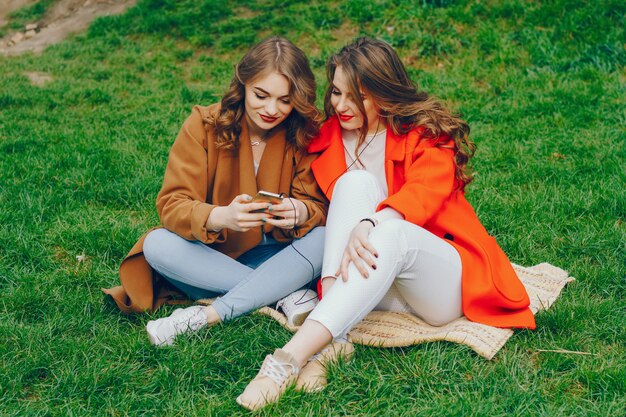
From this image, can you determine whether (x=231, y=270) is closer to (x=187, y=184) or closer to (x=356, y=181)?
(x=187, y=184)

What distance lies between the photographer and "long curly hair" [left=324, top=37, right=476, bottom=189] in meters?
3.01

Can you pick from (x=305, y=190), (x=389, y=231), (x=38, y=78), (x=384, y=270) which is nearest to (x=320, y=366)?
(x=384, y=270)

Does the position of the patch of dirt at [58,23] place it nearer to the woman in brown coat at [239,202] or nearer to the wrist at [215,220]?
the woman in brown coat at [239,202]

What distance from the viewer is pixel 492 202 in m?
4.32

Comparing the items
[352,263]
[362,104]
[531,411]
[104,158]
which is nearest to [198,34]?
[104,158]

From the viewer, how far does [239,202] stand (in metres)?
2.87

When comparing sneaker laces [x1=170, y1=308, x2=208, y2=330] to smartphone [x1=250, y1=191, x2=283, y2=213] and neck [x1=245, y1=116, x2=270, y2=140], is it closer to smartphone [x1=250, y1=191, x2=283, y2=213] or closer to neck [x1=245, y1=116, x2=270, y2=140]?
smartphone [x1=250, y1=191, x2=283, y2=213]

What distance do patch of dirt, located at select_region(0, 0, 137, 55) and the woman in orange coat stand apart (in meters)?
7.45

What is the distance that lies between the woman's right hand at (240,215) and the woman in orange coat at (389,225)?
319 mm

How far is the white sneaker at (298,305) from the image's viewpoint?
3.02 m

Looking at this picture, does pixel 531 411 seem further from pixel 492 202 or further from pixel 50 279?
pixel 50 279

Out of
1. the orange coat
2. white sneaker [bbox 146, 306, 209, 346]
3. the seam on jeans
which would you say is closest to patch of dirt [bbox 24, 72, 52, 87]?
the seam on jeans

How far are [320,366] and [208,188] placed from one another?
1084 mm

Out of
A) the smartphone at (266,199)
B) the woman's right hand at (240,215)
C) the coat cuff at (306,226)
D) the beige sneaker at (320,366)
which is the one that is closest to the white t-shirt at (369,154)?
the coat cuff at (306,226)
